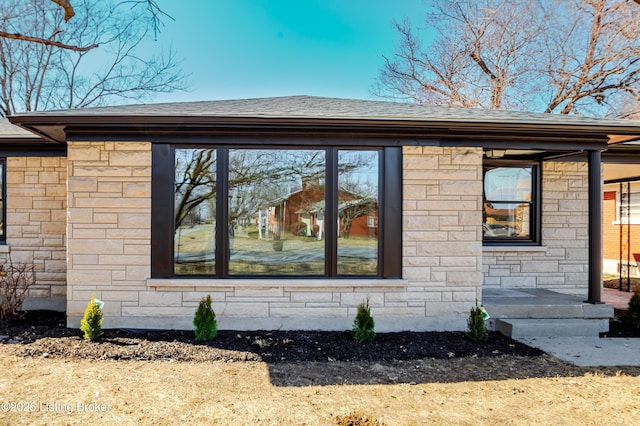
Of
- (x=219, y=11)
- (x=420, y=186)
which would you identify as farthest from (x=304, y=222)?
(x=219, y=11)

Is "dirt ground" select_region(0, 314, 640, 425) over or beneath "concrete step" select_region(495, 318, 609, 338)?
beneath

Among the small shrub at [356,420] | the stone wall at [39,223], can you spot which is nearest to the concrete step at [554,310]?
the small shrub at [356,420]

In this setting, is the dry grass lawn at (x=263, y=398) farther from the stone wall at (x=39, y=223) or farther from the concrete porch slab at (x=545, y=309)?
the stone wall at (x=39, y=223)

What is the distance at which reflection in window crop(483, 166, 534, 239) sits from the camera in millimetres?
6508

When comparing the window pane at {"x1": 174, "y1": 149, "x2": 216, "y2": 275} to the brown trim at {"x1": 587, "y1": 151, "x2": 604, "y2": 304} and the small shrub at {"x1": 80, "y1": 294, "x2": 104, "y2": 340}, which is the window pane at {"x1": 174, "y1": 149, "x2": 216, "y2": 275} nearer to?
the small shrub at {"x1": 80, "y1": 294, "x2": 104, "y2": 340}

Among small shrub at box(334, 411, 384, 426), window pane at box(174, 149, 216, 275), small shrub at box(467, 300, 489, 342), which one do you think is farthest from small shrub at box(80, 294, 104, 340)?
small shrub at box(467, 300, 489, 342)

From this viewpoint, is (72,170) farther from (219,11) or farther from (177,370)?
(219,11)

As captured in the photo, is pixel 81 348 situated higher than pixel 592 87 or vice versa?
pixel 592 87

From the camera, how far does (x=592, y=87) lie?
13.5 metres

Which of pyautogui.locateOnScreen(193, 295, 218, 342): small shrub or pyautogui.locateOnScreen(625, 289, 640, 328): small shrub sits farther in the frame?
pyautogui.locateOnScreen(625, 289, 640, 328): small shrub

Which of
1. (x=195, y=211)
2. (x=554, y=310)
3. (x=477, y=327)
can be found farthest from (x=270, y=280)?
(x=554, y=310)

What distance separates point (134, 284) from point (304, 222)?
2.30m

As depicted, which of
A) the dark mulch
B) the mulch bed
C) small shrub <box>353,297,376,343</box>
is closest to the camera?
the mulch bed

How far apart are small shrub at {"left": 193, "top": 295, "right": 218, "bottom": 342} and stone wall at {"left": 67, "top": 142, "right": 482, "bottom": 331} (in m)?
0.31
